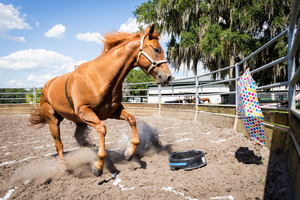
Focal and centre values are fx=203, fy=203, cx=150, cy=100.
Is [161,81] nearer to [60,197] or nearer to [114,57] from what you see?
→ [114,57]

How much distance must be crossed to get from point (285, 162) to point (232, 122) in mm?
2491

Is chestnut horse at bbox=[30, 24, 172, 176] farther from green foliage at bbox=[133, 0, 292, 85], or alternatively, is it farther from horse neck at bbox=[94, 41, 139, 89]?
green foliage at bbox=[133, 0, 292, 85]

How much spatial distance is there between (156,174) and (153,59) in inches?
64.9

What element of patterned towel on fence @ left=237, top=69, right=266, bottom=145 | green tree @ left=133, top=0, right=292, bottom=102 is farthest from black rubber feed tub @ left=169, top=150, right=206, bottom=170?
green tree @ left=133, top=0, right=292, bottom=102

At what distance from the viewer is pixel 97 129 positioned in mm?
3008

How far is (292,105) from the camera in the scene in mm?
2539

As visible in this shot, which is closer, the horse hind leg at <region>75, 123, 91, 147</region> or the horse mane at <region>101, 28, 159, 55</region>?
the horse mane at <region>101, 28, 159, 55</region>

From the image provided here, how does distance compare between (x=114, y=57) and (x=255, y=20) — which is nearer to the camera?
(x=114, y=57)

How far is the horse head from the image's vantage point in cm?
287

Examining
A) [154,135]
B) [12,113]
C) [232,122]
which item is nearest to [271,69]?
[232,122]

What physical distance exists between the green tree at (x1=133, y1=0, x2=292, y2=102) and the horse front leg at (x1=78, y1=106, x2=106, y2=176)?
921cm

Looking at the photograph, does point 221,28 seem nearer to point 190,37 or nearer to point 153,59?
point 190,37

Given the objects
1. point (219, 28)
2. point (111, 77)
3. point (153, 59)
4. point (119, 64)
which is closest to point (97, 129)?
point (111, 77)

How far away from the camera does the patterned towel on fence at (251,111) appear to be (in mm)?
2293
